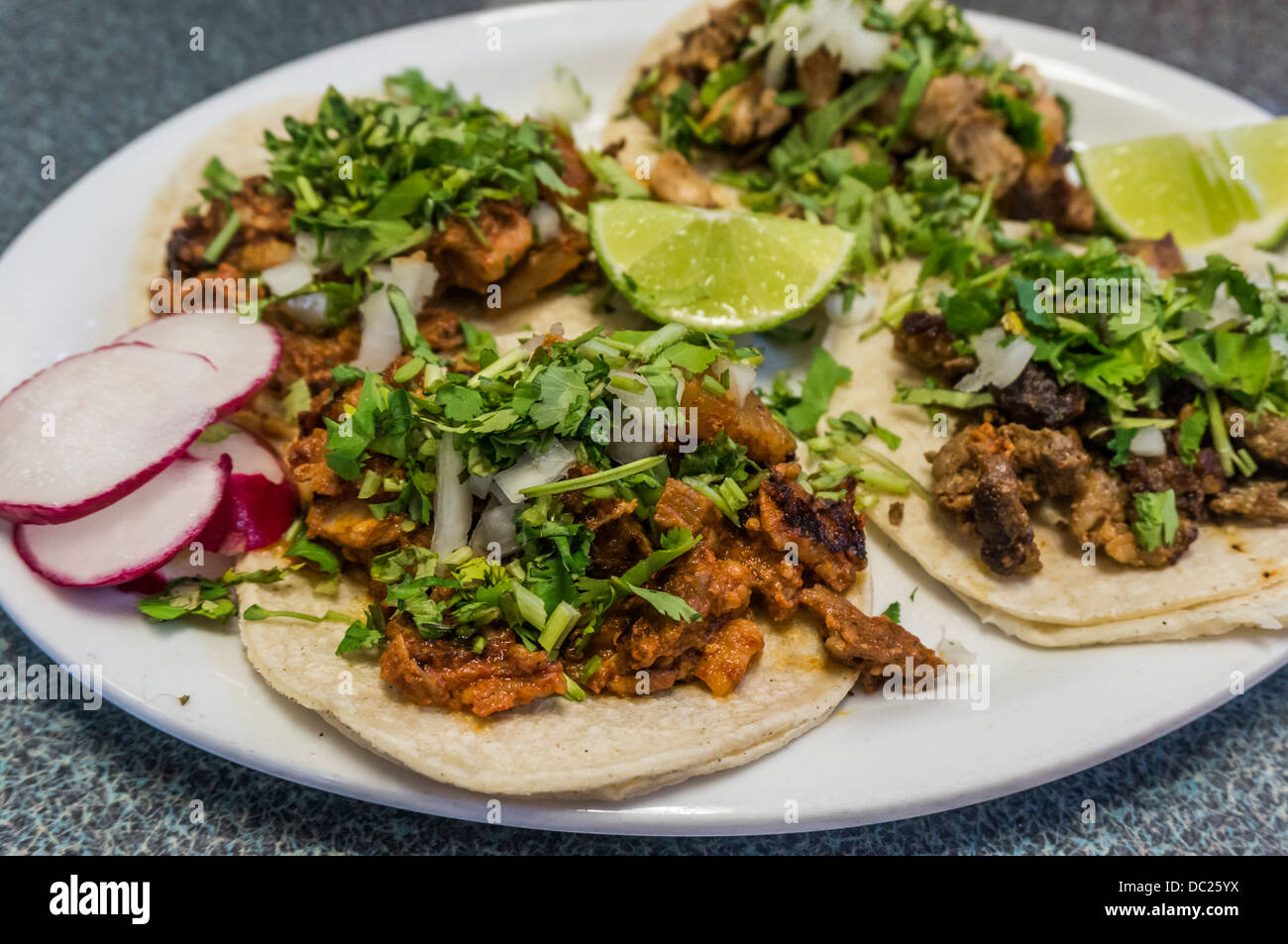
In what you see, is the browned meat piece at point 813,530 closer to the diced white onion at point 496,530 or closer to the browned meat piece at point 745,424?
the browned meat piece at point 745,424

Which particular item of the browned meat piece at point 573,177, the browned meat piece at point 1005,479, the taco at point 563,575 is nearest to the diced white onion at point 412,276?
the taco at point 563,575

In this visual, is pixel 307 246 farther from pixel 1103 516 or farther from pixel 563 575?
pixel 1103 516

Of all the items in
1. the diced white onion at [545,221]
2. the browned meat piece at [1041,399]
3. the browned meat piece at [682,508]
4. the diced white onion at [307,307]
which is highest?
the diced white onion at [545,221]

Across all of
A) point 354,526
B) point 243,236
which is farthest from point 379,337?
point 354,526

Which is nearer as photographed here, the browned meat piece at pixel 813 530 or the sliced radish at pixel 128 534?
the sliced radish at pixel 128 534

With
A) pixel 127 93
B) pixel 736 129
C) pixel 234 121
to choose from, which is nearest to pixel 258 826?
pixel 234 121

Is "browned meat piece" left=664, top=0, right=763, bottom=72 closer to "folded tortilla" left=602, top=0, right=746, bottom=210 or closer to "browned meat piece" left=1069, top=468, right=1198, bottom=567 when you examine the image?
"folded tortilla" left=602, top=0, right=746, bottom=210

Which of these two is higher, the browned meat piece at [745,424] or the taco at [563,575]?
the browned meat piece at [745,424]
